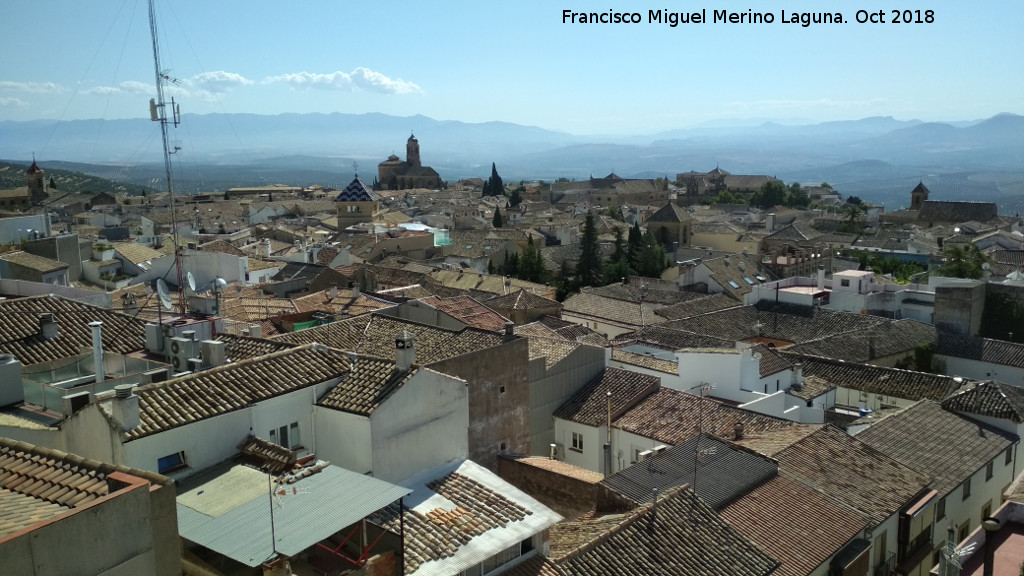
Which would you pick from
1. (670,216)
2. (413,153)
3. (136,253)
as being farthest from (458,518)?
(413,153)

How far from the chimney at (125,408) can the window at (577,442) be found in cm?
1007

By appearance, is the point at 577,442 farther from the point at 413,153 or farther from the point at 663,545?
the point at 413,153

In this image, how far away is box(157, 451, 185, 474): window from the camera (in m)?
8.66

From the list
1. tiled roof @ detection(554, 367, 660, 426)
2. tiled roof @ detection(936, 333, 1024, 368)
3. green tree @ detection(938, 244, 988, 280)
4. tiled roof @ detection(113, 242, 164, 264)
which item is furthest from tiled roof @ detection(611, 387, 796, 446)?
green tree @ detection(938, 244, 988, 280)

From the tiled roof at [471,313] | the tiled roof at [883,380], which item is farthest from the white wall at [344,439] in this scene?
the tiled roof at [883,380]

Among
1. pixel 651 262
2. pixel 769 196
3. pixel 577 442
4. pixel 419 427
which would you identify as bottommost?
pixel 577 442

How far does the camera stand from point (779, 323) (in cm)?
2983

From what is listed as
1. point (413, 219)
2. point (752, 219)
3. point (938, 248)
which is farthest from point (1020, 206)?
point (413, 219)

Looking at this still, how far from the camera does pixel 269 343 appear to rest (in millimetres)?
12734

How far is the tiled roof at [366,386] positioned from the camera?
1019 cm

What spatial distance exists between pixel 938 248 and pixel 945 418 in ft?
136

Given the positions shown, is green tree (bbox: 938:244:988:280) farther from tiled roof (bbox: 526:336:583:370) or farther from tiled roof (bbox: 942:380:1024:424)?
tiled roof (bbox: 526:336:583:370)

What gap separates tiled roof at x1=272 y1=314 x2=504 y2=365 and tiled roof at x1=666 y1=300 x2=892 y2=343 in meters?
15.1

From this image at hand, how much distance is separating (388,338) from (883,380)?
13843mm
